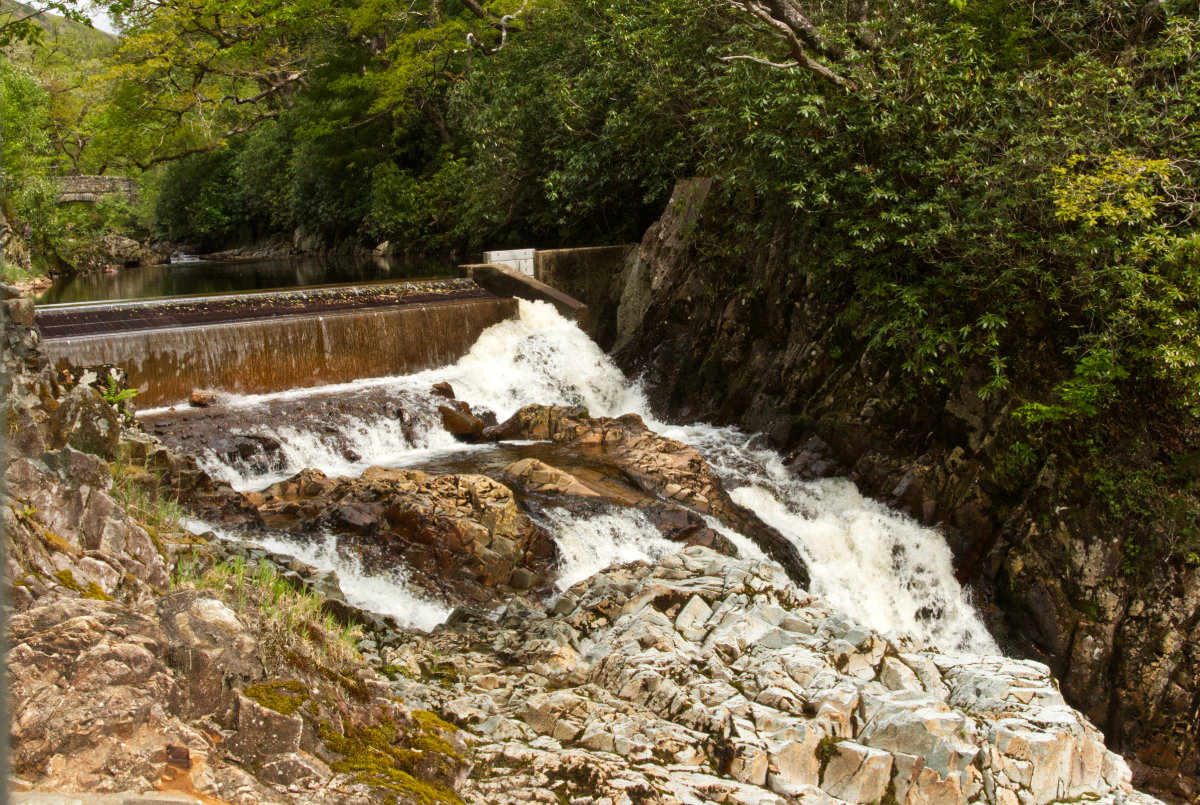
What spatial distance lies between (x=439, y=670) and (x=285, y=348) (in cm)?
698

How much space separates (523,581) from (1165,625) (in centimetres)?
566

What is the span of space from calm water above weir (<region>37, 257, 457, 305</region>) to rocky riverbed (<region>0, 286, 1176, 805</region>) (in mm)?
10419

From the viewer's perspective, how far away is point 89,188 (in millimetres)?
30406

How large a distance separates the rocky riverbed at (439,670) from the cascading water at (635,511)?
1.88 feet

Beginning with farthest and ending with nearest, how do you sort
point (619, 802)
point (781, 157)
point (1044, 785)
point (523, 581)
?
point (781, 157), point (523, 581), point (1044, 785), point (619, 802)

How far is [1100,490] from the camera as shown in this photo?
8648 millimetres

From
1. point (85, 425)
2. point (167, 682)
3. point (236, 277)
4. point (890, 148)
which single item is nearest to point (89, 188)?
point (236, 277)

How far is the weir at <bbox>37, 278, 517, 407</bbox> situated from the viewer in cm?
1038

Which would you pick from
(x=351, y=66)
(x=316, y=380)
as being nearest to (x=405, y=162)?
(x=351, y=66)

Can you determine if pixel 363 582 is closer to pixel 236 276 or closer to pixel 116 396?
pixel 116 396

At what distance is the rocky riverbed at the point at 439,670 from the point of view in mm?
2871

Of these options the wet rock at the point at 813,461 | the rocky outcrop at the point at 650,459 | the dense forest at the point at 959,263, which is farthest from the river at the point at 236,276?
the wet rock at the point at 813,461

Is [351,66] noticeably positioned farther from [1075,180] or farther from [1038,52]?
[1075,180]

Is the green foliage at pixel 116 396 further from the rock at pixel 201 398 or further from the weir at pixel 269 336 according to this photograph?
the rock at pixel 201 398
